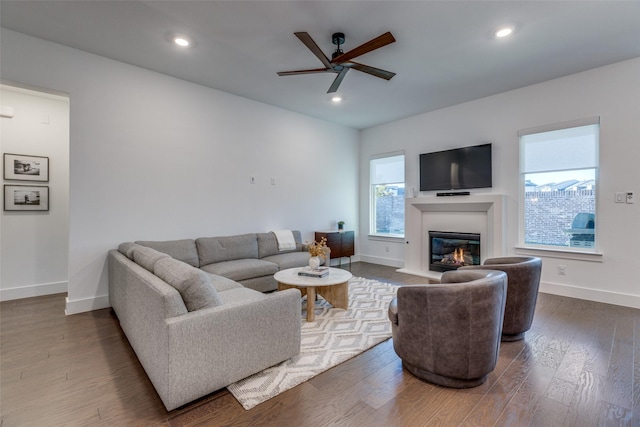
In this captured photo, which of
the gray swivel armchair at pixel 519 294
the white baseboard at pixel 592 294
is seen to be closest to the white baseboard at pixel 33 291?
the gray swivel armchair at pixel 519 294

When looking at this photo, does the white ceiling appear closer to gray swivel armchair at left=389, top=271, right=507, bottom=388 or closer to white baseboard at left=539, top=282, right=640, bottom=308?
gray swivel armchair at left=389, top=271, right=507, bottom=388

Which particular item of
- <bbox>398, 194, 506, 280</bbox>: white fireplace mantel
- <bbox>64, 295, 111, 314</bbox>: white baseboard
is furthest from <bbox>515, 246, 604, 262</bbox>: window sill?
<bbox>64, 295, 111, 314</bbox>: white baseboard

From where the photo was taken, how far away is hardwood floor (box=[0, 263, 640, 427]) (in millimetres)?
1715

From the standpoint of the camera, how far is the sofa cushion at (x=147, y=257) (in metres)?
2.44

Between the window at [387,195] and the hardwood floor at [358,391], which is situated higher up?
the window at [387,195]

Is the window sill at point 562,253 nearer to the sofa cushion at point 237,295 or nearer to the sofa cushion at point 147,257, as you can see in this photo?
the sofa cushion at point 237,295

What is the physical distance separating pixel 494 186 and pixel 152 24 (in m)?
5.15

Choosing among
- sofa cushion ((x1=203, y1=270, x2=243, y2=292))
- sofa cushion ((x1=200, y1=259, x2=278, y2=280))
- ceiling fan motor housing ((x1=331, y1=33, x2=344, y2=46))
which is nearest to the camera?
sofa cushion ((x1=203, y1=270, x2=243, y2=292))

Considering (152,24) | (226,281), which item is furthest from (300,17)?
(226,281)

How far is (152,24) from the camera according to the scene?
9.54 ft

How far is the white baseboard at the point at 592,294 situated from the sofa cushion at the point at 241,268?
4032mm

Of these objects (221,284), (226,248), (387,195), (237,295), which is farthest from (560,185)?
(226,248)

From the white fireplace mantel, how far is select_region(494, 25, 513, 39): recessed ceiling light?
91.3 inches

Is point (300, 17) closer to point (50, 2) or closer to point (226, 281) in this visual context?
point (50, 2)
